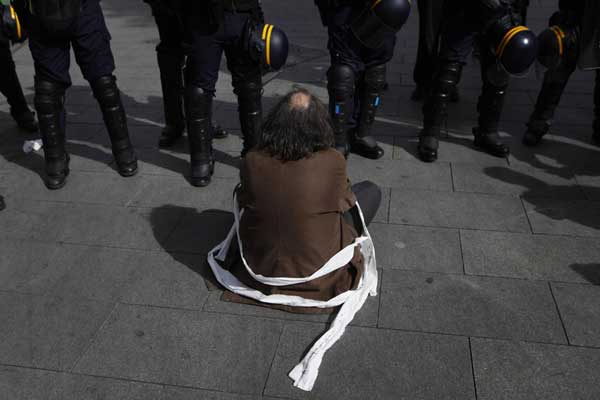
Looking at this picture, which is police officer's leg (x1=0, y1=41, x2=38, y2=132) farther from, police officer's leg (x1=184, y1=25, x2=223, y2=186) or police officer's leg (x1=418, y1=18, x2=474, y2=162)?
police officer's leg (x1=418, y1=18, x2=474, y2=162)

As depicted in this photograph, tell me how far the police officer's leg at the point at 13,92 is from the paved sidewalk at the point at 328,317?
279 mm

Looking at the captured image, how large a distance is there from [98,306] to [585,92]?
5.33 m

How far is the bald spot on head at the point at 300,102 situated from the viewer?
2.35 metres

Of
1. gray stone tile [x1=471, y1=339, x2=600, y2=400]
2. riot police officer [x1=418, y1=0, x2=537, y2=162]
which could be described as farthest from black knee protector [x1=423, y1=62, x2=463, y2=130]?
gray stone tile [x1=471, y1=339, x2=600, y2=400]

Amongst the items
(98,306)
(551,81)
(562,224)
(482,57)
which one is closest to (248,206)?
(98,306)

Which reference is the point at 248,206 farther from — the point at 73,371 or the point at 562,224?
the point at 562,224

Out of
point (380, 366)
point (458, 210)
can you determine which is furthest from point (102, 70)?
point (380, 366)

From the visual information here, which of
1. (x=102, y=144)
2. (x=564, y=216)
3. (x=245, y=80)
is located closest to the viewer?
(x=564, y=216)

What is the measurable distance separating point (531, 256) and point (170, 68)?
3066 millimetres

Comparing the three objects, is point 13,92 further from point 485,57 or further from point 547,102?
point 547,102

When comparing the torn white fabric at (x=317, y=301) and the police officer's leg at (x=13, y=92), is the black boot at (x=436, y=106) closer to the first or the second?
the torn white fabric at (x=317, y=301)

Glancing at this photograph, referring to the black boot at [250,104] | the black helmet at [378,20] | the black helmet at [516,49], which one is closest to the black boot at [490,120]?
the black helmet at [516,49]

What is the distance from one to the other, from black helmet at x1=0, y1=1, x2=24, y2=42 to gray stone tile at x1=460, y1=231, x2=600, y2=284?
3.13 meters

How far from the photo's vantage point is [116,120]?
12.7 feet
